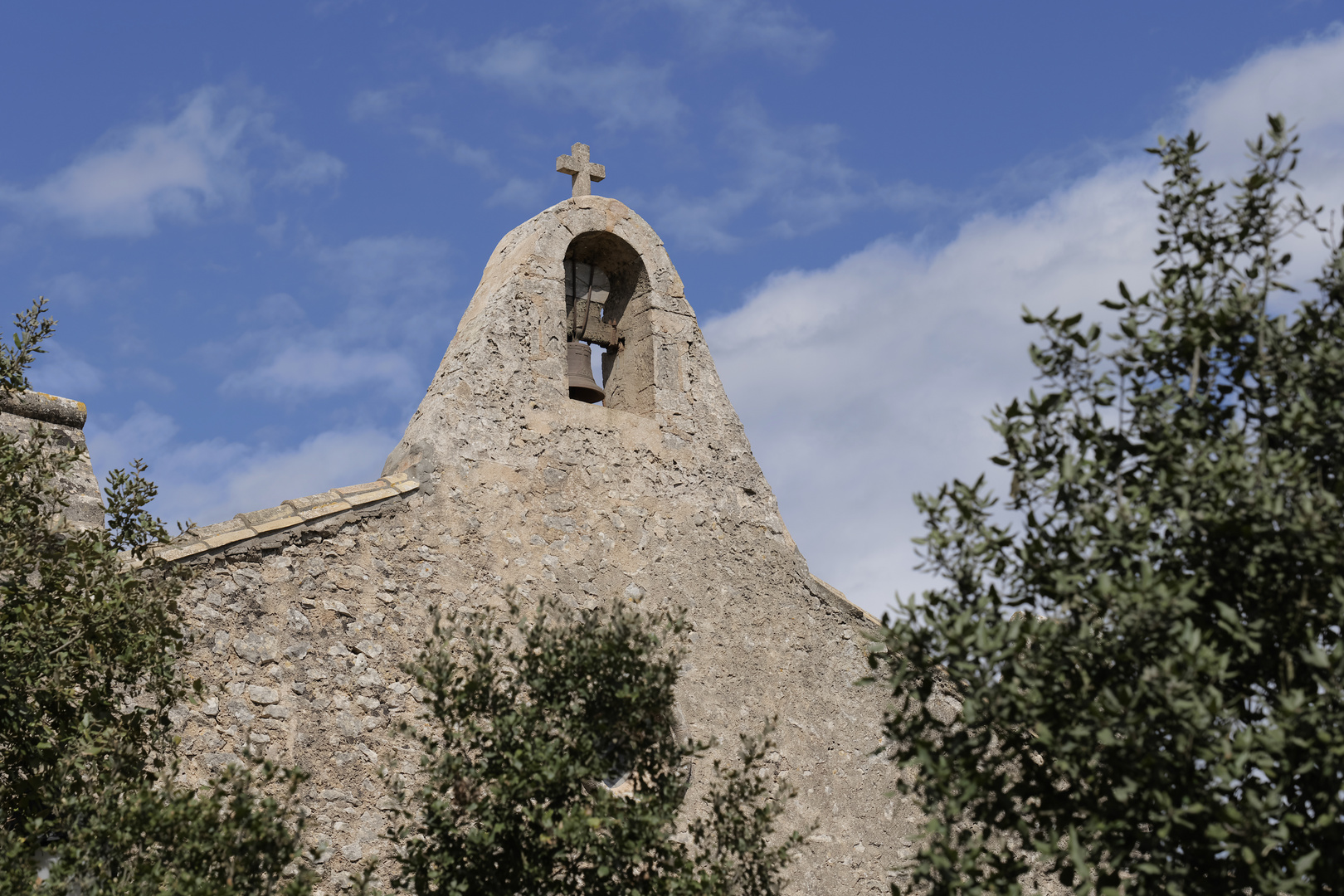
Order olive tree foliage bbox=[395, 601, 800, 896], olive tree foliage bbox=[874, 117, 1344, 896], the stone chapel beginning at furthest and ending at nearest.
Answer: the stone chapel
olive tree foliage bbox=[395, 601, 800, 896]
olive tree foliage bbox=[874, 117, 1344, 896]

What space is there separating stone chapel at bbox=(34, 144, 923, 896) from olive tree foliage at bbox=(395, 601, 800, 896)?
167cm

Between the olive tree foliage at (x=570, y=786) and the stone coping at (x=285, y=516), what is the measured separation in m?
2.14

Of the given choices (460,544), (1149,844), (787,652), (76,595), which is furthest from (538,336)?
(1149,844)

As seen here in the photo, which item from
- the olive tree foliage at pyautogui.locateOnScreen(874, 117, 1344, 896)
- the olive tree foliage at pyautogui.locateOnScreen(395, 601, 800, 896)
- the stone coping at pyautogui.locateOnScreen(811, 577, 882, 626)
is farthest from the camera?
the stone coping at pyautogui.locateOnScreen(811, 577, 882, 626)

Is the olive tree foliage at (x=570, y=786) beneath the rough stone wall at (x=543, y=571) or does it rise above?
beneath

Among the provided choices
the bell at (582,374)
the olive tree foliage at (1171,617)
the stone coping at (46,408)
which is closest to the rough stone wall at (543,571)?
the bell at (582,374)

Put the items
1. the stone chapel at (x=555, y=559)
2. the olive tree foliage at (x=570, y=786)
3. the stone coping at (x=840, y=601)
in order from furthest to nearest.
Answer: the stone coping at (x=840, y=601), the stone chapel at (x=555, y=559), the olive tree foliage at (x=570, y=786)

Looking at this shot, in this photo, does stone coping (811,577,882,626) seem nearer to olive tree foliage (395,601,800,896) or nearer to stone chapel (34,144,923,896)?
stone chapel (34,144,923,896)

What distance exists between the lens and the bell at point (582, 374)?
390 inches

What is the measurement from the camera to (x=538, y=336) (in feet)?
30.2

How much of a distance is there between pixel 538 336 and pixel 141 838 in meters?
5.02

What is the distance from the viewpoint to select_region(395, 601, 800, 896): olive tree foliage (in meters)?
5.44

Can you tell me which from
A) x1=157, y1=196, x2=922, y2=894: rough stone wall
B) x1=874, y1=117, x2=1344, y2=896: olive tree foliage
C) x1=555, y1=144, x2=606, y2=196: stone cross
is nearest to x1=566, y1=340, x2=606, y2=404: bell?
x1=157, y1=196, x2=922, y2=894: rough stone wall

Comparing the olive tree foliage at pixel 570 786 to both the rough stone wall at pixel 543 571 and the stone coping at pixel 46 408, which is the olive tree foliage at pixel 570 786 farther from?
the stone coping at pixel 46 408
